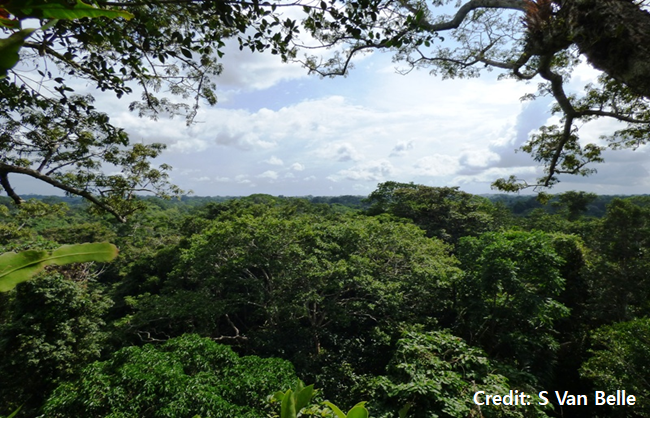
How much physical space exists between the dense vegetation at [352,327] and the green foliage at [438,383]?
23 millimetres

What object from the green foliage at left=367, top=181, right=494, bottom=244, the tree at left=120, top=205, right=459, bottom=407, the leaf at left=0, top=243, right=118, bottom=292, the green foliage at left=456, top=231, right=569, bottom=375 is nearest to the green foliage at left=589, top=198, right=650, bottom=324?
the green foliage at left=456, top=231, right=569, bottom=375

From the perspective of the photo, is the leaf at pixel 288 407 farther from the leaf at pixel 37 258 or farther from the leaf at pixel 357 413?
the leaf at pixel 37 258

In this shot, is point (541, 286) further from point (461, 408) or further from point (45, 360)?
point (45, 360)

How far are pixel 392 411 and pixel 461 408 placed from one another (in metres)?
0.77

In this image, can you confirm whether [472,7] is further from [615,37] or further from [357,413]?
[357,413]

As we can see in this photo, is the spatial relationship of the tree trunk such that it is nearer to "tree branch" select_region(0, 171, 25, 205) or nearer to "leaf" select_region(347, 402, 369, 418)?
"leaf" select_region(347, 402, 369, 418)

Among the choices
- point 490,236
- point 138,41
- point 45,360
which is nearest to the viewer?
point 138,41

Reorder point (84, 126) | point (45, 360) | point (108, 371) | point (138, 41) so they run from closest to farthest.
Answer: point (138, 41) → point (84, 126) → point (108, 371) → point (45, 360)

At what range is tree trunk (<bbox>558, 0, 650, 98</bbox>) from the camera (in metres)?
1.46

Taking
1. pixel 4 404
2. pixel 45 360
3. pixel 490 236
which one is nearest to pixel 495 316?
pixel 490 236

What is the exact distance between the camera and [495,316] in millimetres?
6504

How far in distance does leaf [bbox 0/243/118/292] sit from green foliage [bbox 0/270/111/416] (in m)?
8.02

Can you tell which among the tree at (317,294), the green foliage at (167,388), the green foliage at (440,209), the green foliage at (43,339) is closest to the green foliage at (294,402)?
the green foliage at (167,388)

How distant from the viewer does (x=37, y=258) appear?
341 mm
